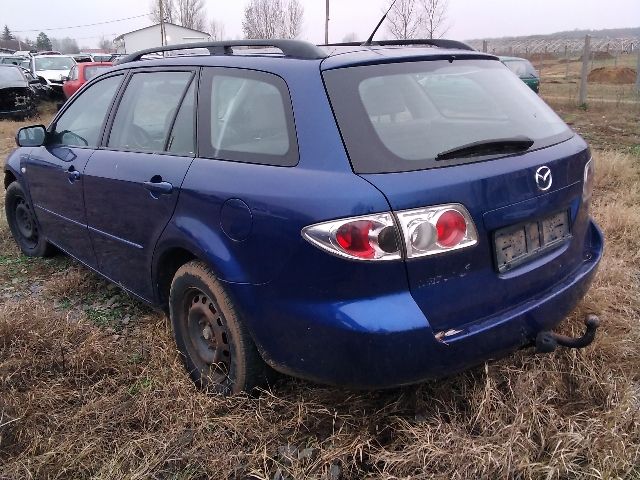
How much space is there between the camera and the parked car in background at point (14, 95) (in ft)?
48.7

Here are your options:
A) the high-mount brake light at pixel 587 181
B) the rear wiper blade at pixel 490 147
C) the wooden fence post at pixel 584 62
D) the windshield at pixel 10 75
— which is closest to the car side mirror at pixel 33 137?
the rear wiper blade at pixel 490 147

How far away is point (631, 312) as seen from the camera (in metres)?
3.41

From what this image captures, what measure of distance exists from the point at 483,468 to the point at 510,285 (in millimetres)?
696

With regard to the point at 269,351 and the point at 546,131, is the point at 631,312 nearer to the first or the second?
the point at 546,131

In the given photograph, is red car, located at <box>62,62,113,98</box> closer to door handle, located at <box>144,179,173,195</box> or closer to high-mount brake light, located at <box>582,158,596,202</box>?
door handle, located at <box>144,179,173,195</box>

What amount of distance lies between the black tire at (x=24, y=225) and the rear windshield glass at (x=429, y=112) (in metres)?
3.26

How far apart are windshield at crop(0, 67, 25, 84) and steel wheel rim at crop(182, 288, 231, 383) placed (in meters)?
14.9

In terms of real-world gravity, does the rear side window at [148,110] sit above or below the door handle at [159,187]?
above

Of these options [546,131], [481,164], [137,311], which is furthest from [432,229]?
[137,311]

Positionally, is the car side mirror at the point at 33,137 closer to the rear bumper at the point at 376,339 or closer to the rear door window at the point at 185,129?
the rear door window at the point at 185,129

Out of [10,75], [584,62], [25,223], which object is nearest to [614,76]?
[584,62]

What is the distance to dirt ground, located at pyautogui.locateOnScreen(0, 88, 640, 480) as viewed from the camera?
2229 millimetres

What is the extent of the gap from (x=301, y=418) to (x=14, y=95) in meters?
15.4

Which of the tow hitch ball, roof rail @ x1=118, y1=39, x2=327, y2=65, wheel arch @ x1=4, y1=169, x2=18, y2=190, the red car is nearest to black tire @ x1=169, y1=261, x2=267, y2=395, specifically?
roof rail @ x1=118, y1=39, x2=327, y2=65
